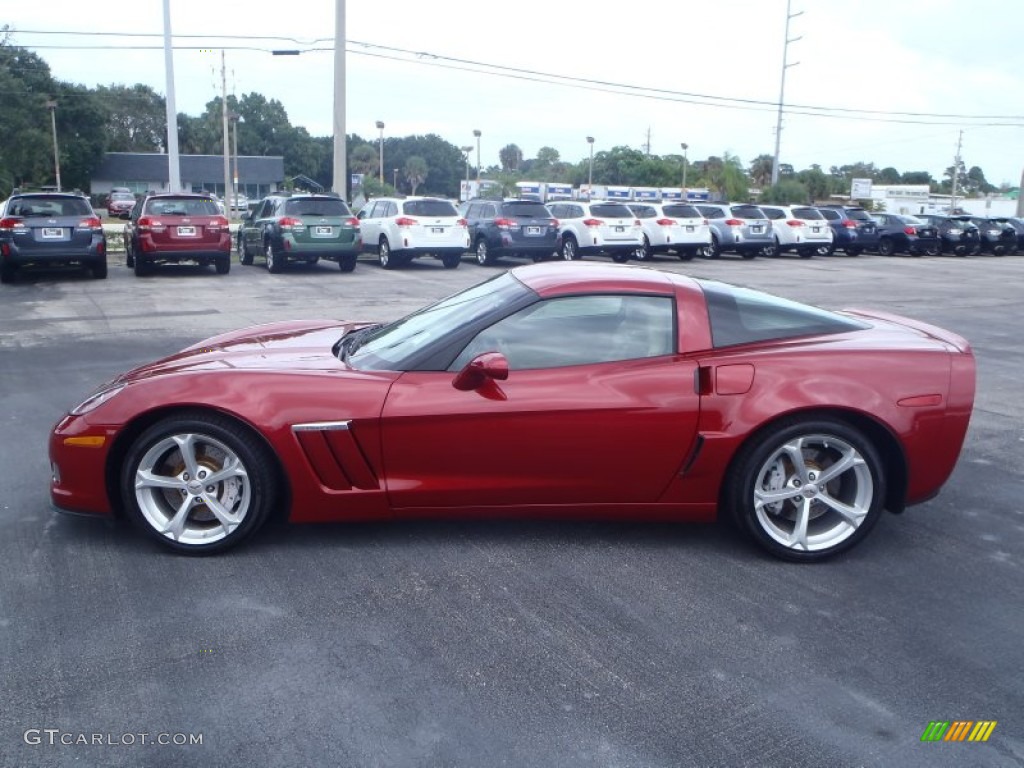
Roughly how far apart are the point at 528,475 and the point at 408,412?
0.63 m

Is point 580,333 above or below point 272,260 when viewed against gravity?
above

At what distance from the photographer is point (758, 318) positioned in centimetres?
484

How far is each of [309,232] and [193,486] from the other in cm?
1565

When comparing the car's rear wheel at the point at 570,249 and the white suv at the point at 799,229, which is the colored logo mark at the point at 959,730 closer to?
the car's rear wheel at the point at 570,249

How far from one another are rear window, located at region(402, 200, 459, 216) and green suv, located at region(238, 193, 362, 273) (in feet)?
6.27

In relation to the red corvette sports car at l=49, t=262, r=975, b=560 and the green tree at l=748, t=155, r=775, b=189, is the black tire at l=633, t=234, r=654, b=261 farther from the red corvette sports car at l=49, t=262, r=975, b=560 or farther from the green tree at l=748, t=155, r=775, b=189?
the green tree at l=748, t=155, r=775, b=189

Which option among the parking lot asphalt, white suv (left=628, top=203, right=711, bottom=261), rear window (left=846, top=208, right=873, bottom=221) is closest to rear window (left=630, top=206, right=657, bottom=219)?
white suv (left=628, top=203, right=711, bottom=261)

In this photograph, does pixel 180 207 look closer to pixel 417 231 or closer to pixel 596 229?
pixel 417 231

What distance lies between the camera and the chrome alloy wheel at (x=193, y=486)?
4.43m

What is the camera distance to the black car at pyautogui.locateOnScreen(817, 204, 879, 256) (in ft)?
101

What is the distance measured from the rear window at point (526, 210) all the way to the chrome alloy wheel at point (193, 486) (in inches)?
745

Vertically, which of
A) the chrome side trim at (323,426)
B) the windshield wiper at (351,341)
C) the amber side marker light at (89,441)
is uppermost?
the windshield wiper at (351,341)

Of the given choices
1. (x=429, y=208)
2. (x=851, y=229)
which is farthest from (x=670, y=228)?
(x=851, y=229)

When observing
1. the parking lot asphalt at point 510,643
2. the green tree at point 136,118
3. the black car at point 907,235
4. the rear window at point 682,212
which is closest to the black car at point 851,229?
the black car at point 907,235
